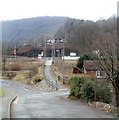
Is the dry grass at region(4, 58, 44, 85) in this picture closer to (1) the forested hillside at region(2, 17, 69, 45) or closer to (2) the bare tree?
(2) the bare tree

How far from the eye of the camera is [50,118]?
12180 millimetres

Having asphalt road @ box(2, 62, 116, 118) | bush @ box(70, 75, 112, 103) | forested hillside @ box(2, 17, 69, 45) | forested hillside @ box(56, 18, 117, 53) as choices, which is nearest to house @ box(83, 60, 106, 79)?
bush @ box(70, 75, 112, 103)

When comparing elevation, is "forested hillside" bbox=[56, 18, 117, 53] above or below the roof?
above

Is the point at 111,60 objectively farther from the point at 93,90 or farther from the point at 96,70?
the point at 96,70

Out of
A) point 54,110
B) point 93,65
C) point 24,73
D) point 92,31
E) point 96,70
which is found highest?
point 92,31

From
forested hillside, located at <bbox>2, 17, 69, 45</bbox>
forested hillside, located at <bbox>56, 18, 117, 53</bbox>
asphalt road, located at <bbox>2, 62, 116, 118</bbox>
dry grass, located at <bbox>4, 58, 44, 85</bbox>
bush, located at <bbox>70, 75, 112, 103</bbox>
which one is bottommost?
dry grass, located at <bbox>4, 58, 44, 85</bbox>

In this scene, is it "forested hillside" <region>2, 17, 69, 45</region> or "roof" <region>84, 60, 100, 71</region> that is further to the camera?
"forested hillside" <region>2, 17, 69, 45</region>

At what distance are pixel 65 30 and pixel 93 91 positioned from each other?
122m

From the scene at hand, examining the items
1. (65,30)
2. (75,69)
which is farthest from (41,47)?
(75,69)

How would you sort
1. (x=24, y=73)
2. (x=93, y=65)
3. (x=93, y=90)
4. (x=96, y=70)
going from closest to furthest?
1. (x=93, y=90)
2. (x=93, y=65)
3. (x=96, y=70)
4. (x=24, y=73)

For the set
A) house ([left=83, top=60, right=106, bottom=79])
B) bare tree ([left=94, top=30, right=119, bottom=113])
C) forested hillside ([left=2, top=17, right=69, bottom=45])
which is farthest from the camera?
forested hillside ([left=2, top=17, right=69, bottom=45])

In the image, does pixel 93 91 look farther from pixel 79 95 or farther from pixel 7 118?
pixel 7 118

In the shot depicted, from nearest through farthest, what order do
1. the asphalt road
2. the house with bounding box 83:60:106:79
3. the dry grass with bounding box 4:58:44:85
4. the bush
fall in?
1. the asphalt road
2. the house with bounding box 83:60:106:79
3. the bush
4. the dry grass with bounding box 4:58:44:85

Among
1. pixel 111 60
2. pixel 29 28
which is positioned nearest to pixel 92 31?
pixel 111 60
